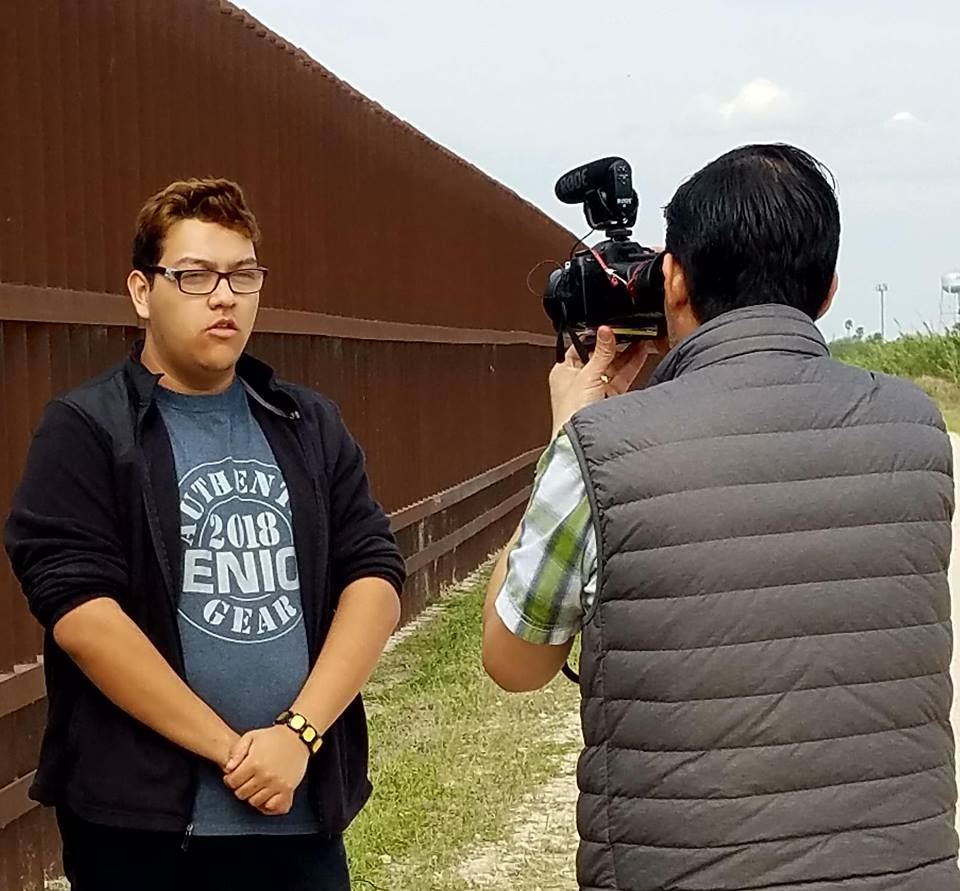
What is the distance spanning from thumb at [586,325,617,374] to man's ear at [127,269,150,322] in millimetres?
849

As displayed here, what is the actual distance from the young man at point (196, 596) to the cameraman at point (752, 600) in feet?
2.45

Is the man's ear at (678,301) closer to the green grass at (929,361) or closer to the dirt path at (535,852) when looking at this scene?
the dirt path at (535,852)

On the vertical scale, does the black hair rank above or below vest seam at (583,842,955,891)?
above

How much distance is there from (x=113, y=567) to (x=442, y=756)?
147 inches

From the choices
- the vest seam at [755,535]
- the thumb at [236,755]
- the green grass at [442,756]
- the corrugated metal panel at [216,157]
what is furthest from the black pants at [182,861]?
the green grass at [442,756]

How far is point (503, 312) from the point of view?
1253 centimetres

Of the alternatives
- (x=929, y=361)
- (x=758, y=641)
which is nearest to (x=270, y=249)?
(x=758, y=641)

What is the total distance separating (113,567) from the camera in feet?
9.54

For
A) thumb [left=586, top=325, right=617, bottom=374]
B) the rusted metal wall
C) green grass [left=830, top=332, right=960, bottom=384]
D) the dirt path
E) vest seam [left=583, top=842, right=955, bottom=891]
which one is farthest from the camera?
green grass [left=830, top=332, right=960, bottom=384]

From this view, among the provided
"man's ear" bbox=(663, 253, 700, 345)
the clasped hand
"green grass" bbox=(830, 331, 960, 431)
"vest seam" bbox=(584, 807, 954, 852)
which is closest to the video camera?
"man's ear" bbox=(663, 253, 700, 345)

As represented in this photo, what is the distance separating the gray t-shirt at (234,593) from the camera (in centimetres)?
298

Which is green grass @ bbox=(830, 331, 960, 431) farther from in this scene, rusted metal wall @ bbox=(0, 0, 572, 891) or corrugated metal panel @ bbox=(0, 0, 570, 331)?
Result: corrugated metal panel @ bbox=(0, 0, 570, 331)

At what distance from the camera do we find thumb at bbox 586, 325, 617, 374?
9.22ft

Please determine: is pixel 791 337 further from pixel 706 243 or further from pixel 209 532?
pixel 209 532
